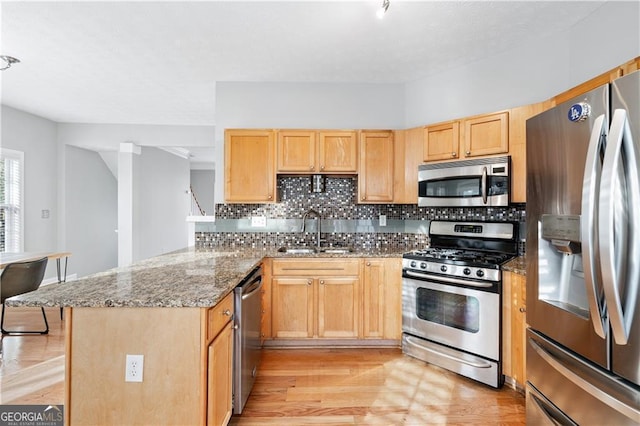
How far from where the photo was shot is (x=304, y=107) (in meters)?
3.67

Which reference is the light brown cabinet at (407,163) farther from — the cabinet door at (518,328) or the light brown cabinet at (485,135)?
the cabinet door at (518,328)

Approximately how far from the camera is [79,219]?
5957mm

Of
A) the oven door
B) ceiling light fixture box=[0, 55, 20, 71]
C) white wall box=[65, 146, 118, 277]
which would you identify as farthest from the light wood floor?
white wall box=[65, 146, 118, 277]

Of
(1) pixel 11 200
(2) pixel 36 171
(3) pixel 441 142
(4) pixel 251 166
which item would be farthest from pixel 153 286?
(2) pixel 36 171

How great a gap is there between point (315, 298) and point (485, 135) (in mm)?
2009

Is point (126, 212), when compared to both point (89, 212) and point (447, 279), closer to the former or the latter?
point (89, 212)

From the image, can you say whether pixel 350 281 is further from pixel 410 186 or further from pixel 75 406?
pixel 75 406

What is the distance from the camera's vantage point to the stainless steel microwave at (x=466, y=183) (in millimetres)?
2697

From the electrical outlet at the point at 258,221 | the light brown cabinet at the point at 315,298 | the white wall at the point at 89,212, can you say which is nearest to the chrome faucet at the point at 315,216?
the electrical outlet at the point at 258,221

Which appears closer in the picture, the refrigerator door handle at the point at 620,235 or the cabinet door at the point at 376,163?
the refrigerator door handle at the point at 620,235

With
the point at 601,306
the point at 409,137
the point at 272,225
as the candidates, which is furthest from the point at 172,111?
the point at 601,306

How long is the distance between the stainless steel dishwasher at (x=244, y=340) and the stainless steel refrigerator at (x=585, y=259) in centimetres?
155

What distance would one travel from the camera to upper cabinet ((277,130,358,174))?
337 centimetres

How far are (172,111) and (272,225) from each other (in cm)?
253
